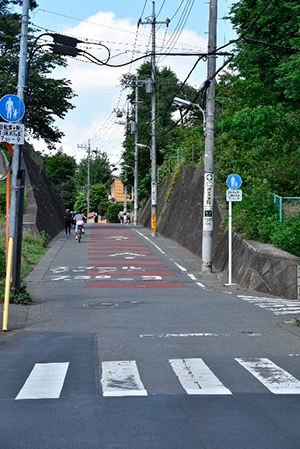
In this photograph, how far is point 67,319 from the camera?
1451 centimetres

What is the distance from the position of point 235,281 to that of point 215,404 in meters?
16.2

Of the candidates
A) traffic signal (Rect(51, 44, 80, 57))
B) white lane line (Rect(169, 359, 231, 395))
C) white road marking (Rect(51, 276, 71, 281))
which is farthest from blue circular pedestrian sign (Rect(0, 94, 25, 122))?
white road marking (Rect(51, 276, 71, 281))

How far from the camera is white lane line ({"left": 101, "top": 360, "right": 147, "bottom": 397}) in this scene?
7680 mm

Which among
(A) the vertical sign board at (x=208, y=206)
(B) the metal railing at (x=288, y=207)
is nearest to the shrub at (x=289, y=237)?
(B) the metal railing at (x=288, y=207)

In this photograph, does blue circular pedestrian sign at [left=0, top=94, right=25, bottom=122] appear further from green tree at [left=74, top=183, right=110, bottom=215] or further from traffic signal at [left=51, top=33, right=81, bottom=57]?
green tree at [left=74, top=183, right=110, bottom=215]

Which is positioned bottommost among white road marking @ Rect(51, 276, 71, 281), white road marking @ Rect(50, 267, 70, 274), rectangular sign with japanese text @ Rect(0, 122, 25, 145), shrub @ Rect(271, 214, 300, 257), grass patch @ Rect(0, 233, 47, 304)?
white road marking @ Rect(51, 276, 71, 281)

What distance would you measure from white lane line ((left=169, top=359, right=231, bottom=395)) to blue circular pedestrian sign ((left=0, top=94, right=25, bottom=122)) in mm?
6816

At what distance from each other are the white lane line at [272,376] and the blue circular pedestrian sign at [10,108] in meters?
7.27

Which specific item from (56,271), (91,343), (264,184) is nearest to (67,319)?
(91,343)

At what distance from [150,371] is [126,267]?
17.7 metres

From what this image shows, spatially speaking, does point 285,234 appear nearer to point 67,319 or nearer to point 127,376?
point 67,319

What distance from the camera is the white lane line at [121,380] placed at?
768cm

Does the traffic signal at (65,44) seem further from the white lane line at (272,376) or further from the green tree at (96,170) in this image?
the green tree at (96,170)

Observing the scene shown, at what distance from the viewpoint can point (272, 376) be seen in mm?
8672
